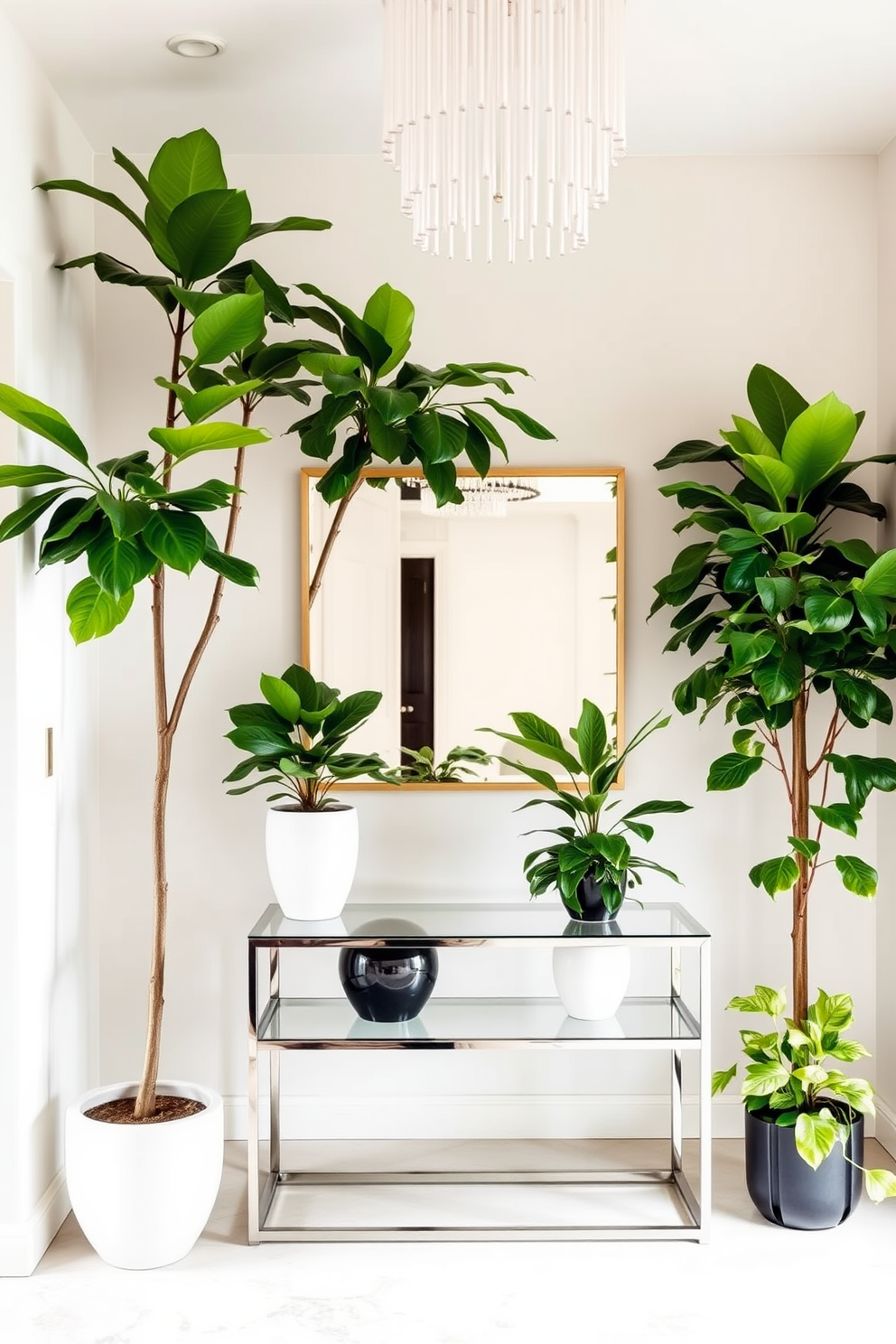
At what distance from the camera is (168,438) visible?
2.17 metres

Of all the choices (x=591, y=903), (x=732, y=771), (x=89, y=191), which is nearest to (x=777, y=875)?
(x=732, y=771)

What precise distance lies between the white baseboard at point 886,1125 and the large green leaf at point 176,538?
230 centimetres

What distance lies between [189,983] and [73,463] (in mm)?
1418

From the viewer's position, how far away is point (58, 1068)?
110 inches

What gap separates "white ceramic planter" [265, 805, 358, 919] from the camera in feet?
8.90

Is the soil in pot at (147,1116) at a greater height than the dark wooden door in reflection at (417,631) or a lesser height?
lesser

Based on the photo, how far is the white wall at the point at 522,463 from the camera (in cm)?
312

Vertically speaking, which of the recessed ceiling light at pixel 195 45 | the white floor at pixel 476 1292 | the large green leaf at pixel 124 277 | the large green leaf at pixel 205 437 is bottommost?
the white floor at pixel 476 1292

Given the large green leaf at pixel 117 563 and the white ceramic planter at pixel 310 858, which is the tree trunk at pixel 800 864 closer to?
the white ceramic planter at pixel 310 858

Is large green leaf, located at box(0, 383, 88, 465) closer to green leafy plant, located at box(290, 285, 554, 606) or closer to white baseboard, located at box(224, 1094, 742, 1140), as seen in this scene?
green leafy plant, located at box(290, 285, 554, 606)

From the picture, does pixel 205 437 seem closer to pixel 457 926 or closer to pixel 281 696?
pixel 281 696

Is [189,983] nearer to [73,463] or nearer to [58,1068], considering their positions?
[58,1068]

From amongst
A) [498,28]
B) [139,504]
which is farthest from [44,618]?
[498,28]

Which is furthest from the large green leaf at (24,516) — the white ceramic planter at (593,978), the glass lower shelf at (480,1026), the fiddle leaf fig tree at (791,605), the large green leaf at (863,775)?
the large green leaf at (863,775)
